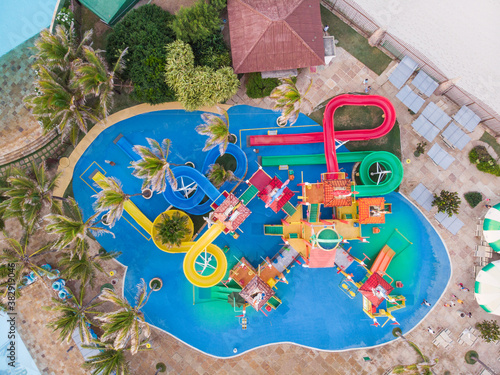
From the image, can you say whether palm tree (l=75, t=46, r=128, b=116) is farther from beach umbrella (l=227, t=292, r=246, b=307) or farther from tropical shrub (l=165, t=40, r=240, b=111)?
beach umbrella (l=227, t=292, r=246, b=307)

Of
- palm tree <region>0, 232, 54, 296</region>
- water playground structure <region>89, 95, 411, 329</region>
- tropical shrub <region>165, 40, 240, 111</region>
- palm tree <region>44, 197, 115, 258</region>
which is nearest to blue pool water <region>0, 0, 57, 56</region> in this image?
water playground structure <region>89, 95, 411, 329</region>

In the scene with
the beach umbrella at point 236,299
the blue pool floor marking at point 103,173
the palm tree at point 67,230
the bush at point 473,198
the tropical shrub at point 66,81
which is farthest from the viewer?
the blue pool floor marking at point 103,173

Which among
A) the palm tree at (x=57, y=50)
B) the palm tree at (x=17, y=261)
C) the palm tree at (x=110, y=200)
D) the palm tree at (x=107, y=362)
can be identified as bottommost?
the palm tree at (x=107, y=362)

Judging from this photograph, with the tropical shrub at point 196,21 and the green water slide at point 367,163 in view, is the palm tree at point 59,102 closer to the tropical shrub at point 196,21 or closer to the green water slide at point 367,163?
the tropical shrub at point 196,21

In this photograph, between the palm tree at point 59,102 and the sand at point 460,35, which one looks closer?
Result: the palm tree at point 59,102

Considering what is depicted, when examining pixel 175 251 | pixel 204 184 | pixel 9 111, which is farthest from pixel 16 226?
pixel 204 184

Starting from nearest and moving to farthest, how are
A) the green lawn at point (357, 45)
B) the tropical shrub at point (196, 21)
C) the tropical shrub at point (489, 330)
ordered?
the tropical shrub at point (196, 21) → the tropical shrub at point (489, 330) → the green lawn at point (357, 45)

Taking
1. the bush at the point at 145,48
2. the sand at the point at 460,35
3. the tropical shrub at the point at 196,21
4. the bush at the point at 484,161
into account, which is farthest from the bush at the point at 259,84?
the bush at the point at 484,161
